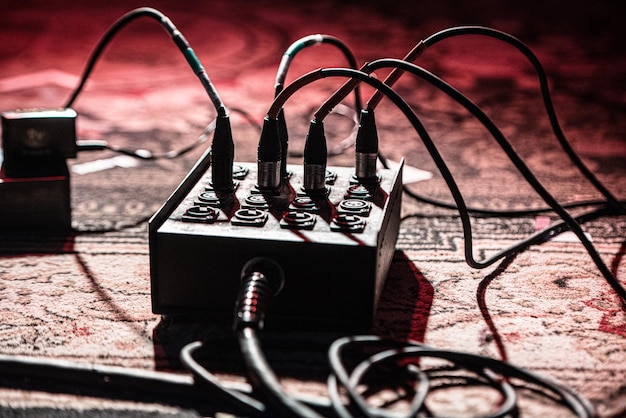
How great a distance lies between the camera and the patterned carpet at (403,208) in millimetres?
722

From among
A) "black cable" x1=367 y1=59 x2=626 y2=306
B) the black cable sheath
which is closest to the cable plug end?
the black cable sheath

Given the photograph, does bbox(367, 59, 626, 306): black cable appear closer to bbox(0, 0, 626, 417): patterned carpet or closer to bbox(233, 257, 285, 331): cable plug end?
bbox(0, 0, 626, 417): patterned carpet

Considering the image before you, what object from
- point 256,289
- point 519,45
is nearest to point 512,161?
point 519,45

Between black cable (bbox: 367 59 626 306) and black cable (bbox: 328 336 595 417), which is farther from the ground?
black cable (bbox: 367 59 626 306)

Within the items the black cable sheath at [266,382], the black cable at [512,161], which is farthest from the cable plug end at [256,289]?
the black cable at [512,161]

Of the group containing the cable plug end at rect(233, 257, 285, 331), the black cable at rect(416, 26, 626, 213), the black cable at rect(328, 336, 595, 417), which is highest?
the black cable at rect(416, 26, 626, 213)

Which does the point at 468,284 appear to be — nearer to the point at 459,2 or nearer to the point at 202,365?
the point at 202,365

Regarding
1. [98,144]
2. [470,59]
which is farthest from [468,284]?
[470,59]

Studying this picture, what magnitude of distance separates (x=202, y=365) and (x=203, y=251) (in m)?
0.10

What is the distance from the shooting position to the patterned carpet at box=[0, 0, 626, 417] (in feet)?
2.37

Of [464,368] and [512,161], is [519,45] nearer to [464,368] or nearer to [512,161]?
[512,161]

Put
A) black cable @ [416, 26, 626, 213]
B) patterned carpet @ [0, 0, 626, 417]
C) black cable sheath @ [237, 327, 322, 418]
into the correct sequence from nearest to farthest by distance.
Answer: black cable sheath @ [237, 327, 322, 418]
patterned carpet @ [0, 0, 626, 417]
black cable @ [416, 26, 626, 213]

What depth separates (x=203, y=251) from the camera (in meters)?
0.71

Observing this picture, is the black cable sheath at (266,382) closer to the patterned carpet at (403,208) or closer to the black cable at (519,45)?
the patterned carpet at (403,208)
